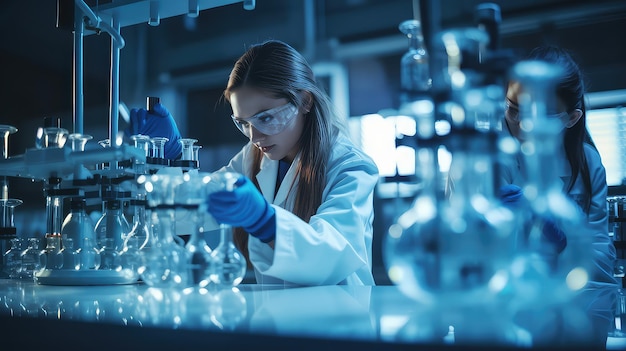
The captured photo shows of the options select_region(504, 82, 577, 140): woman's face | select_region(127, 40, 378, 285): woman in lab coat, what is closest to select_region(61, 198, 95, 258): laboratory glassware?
A: select_region(127, 40, 378, 285): woman in lab coat

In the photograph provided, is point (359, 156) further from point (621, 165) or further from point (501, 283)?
point (621, 165)

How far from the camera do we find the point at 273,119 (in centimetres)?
194

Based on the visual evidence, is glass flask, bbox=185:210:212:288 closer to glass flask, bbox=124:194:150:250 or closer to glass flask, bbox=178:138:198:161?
glass flask, bbox=124:194:150:250

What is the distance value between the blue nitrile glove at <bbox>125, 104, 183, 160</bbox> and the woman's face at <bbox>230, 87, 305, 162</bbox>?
0.78 feet

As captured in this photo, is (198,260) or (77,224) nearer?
(198,260)

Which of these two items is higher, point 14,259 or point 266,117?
point 266,117

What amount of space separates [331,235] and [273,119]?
0.52 m

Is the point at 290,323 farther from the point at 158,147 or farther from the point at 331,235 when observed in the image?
the point at 158,147

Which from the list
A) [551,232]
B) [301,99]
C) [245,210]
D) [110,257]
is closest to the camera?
[551,232]

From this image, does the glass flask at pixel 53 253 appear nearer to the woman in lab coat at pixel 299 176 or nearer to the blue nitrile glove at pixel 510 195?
the woman in lab coat at pixel 299 176

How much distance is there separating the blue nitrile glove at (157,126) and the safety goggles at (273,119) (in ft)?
0.87

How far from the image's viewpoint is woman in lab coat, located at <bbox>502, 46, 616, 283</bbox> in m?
2.21

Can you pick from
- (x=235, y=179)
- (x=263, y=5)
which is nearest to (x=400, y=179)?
(x=235, y=179)

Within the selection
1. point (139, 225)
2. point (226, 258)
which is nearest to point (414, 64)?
point (226, 258)
